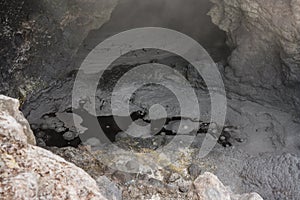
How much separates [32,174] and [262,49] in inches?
199

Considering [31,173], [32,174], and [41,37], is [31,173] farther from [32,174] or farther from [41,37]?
[41,37]

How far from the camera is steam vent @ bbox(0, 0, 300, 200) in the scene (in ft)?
17.3

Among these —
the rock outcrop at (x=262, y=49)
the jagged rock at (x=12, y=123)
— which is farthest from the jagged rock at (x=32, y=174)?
the rock outcrop at (x=262, y=49)

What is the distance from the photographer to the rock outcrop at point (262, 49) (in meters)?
5.74

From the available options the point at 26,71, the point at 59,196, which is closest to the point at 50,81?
the point at 26,71

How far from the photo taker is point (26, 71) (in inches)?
256

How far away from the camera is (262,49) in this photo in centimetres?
645

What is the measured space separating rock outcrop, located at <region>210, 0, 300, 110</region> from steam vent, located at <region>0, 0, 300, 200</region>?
18mm

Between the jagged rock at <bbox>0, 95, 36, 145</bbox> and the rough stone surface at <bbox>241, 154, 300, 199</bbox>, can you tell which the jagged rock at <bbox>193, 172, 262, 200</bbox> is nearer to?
the jagged rock at <bbox>0, 95, 36, 145</bbox>

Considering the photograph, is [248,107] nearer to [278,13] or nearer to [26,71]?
[278,13]

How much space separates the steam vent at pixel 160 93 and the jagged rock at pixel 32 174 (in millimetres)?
1824

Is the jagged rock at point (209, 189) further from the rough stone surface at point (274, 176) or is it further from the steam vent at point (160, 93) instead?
the rough stone surface at point (274, 176)

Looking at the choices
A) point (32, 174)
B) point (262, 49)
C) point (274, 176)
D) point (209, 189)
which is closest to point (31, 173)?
point (32, 174)

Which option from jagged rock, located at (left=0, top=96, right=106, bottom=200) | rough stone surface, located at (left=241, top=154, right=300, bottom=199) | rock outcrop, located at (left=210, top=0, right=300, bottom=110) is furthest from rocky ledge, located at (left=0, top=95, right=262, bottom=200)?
rock outcrop, located at (left=210, top=0, right=300, bottom=110)
